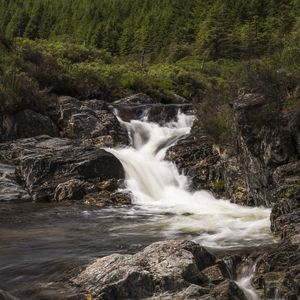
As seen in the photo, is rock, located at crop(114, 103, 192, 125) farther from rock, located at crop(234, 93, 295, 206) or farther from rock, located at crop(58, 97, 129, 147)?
rock, located at crop(234, 93, 295, 206)

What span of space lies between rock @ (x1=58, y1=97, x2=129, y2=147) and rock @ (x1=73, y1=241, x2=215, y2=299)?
720 inches

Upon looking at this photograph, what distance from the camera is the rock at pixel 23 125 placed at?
27969mm

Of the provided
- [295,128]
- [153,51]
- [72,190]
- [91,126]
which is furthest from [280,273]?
[153,51]

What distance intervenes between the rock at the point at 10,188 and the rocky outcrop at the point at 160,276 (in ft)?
37.5

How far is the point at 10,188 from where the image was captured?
70.9 feet

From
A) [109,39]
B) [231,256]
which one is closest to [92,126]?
[231,256]

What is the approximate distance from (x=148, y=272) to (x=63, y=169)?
1374cm

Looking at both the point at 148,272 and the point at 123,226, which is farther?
the point at 123,226

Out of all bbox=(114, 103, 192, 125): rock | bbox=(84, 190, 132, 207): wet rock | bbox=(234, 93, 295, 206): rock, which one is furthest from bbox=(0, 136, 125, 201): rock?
bbox=(114, 103, 192, 125): rock

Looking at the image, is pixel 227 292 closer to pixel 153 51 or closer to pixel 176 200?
pixel 176 200

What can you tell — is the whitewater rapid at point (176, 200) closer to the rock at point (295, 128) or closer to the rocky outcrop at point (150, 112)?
the rocky outcrop at point (150, 112)

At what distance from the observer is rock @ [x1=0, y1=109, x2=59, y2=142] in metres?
→ 28.0

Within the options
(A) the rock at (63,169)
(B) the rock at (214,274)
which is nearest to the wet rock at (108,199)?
(A) the rock at (63,169)

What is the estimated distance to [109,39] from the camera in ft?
280
